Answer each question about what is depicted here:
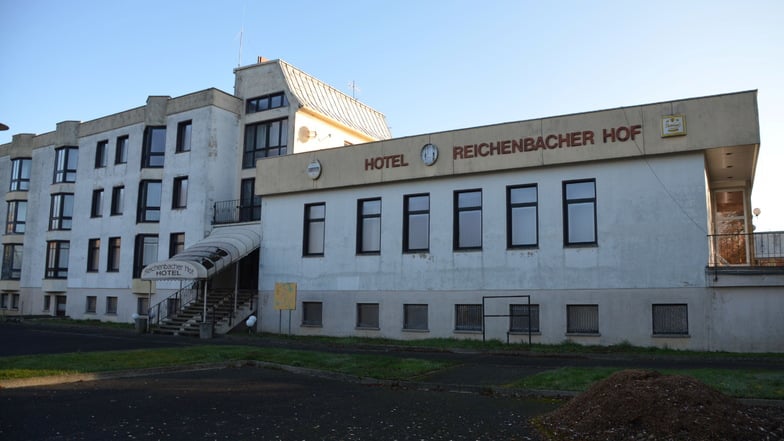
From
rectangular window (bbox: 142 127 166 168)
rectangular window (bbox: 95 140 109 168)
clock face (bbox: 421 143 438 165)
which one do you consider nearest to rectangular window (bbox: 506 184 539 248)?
clock face (bbox: 421 143 438 165)

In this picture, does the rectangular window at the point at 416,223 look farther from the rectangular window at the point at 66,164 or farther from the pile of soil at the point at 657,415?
the rectangular window at the point at 66,164

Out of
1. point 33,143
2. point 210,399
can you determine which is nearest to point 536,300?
point 210,399

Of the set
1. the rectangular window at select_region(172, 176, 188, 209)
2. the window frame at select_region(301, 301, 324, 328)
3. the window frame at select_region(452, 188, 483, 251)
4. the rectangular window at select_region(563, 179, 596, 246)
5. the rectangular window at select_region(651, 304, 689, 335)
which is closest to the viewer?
the rectangular window at select_region(651, 304, 689, 335)

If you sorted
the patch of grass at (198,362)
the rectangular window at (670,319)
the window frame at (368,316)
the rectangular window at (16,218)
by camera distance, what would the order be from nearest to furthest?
1. the patch of grass at (198,362)
2. the rectangular window at (670,319)
3. the window frame at (368,316)
4. the rectangular window at (16,218)

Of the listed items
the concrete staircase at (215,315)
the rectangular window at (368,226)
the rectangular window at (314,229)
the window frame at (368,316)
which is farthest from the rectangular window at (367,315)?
the concrete staircase at (215,315)

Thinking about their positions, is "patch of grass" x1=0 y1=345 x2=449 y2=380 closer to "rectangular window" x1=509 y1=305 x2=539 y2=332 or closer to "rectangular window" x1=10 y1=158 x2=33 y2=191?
"rectangular window" x1=509 y1=305 x2=539 y2=332

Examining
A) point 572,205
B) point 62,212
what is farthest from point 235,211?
point 572,205

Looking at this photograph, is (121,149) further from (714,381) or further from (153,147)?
(714,381)

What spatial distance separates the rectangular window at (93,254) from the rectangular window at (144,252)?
3728 millimetres

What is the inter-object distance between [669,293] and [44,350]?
18975 mm

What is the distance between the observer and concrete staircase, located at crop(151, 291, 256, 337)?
2760 cm

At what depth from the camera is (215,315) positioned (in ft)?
94.6

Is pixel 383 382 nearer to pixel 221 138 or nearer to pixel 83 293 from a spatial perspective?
pixel 221 138

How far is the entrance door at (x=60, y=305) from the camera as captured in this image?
39.9m
